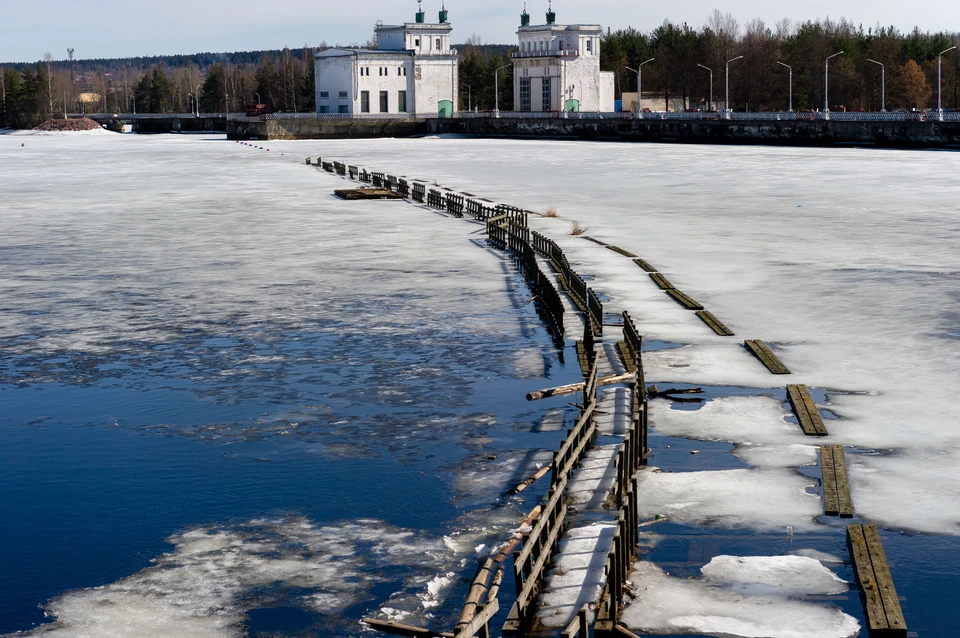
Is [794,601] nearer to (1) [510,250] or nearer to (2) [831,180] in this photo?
(1) [510,250]

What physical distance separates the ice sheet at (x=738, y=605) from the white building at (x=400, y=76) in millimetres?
153347

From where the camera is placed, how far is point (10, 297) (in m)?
26.3

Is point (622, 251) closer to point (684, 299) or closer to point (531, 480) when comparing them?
point (684, 299)

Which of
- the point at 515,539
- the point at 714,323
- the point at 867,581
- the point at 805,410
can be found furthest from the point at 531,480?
the point at 714,323

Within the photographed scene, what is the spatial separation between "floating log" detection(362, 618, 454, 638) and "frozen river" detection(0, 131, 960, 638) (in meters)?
0.25

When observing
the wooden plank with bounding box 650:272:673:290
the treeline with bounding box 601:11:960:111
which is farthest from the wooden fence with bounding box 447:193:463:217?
the treeline with bounding box 601:11:960:111

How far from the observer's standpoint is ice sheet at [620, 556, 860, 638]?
9750mm

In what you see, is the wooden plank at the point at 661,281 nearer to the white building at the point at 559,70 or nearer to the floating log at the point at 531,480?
the floating log at the point at 531,480

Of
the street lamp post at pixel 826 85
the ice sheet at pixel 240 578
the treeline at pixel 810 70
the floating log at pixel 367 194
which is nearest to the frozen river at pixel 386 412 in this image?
the ice sheet at pixel 240 578

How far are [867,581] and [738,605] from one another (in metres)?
1.26

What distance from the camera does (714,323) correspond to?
22.1 metres

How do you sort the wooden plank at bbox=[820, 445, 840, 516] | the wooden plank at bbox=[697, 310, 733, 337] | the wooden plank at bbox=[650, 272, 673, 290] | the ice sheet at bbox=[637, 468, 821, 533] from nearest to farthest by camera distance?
the ice sheet at bbox=[637, 468, 821, 533], the wooden plank at bbox=[820, 445, 840, 516], the wooden plank at bbox=[697, 310, 733, 337], the wooden plank at bbox=[650, 272, 673, 290]

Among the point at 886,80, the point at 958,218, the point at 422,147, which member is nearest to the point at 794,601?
the point at 958,218

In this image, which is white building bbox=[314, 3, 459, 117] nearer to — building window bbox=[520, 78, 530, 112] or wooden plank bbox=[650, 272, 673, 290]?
building window bbox=[520, 78, 530, 112]
